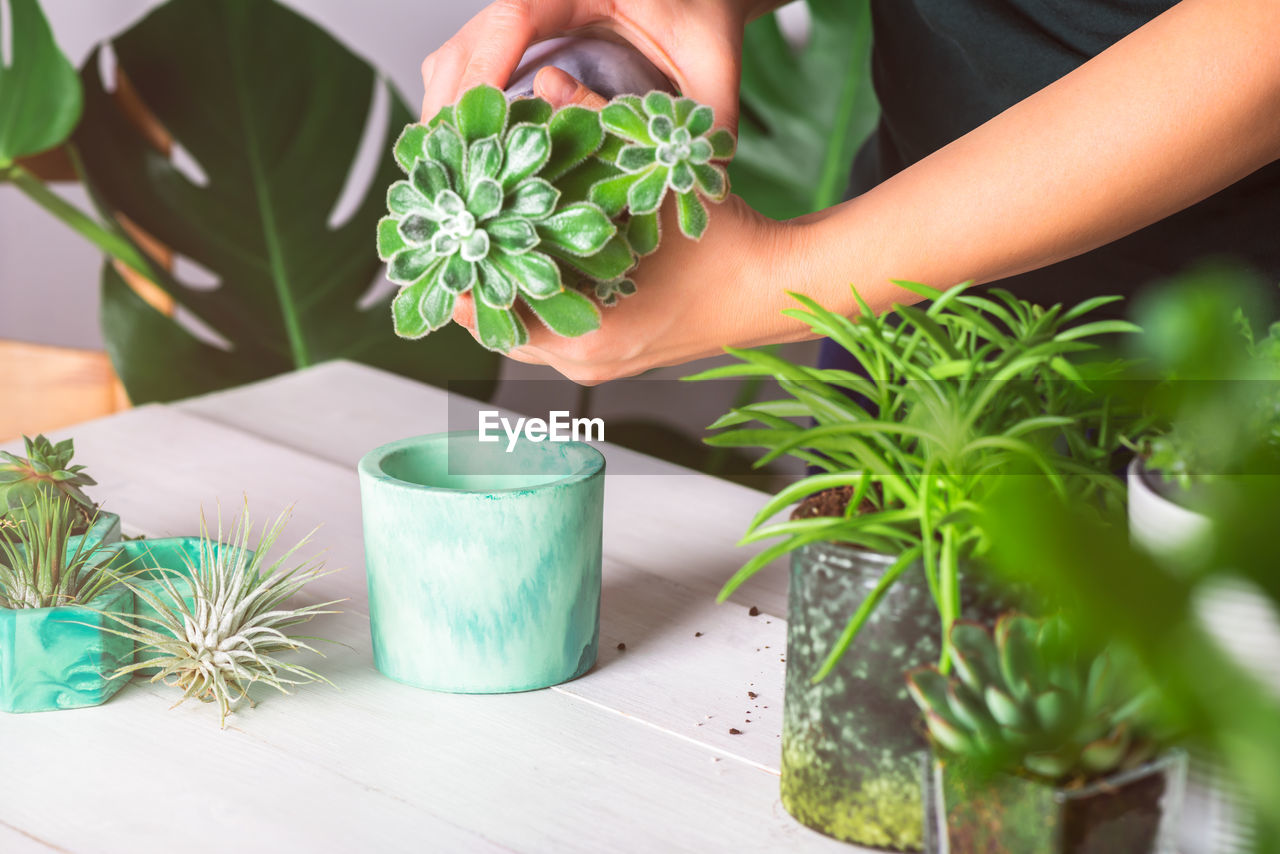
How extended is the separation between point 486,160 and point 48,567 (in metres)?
0.32

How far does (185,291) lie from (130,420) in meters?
0.66

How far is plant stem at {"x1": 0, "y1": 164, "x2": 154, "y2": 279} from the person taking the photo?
1.61 m

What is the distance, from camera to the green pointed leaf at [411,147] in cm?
53

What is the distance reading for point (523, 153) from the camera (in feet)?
1.66

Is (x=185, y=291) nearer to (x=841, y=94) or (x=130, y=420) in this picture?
(x=130, y=420)

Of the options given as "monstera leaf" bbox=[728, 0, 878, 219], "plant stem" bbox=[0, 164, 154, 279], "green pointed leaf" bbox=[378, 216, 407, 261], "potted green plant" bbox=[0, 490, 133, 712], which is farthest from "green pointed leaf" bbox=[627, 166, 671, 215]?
"plant stem" bbox=[0, 164, 154, 279]

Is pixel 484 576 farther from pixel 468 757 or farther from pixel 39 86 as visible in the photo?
pixel 39 86

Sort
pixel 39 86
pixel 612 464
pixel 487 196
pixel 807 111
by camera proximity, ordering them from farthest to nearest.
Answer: pixel 807 111 < pixel 39 86 < pixel 612 464 < pixel 487 196

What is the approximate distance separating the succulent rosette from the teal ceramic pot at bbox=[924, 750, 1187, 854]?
10.1 inches

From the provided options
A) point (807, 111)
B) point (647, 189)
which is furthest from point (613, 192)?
point (807, 111)

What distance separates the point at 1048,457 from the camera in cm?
47

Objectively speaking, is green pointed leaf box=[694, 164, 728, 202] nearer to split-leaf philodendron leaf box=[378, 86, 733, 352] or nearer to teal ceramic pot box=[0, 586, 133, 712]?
split-leaf philodendron leaf box=[378, 86, 733, 352]

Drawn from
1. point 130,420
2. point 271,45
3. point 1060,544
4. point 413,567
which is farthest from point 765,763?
point 271,45

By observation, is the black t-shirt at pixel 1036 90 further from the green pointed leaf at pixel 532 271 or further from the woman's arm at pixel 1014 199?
the green pointed leaf at pixel 532 271
